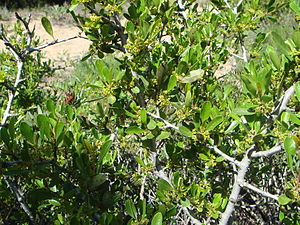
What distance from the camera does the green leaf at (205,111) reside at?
1158 millimetres

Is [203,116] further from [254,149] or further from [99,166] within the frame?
[99,166]

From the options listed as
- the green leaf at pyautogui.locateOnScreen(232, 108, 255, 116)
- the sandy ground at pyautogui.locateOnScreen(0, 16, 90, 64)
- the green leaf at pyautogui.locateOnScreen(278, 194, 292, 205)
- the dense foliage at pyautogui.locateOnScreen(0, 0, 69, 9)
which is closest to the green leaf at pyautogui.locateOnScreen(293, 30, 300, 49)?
the green leaf at pyautogui.locateOnScreen(232, 108, 255, 116)

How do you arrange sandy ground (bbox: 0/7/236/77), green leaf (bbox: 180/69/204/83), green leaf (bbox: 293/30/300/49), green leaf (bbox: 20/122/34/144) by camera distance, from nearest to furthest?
green leaf (bbox: 20/122/34/144) < green leaf (bbox: 293/30/300/49) < green leaf (bbox: 180/69/204/83) < sandy ground (bbox: 0/7/236/77)

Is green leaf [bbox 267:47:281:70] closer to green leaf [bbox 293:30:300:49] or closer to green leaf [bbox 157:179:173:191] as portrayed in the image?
green leaf [bbox 293:30:300:49]

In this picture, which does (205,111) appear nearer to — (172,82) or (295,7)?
(172,82)

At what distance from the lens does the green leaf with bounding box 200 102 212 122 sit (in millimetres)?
1158

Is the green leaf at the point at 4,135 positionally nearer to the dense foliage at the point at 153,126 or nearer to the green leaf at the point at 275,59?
the dense foliage at the point at 153,126

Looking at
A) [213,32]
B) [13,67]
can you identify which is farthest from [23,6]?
[213,32]

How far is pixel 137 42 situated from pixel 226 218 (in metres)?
0.76

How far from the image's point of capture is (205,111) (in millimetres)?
1169

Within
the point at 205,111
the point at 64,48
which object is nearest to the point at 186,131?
the point at 205,111

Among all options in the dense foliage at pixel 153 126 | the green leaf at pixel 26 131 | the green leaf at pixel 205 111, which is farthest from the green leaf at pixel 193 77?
the green leaf at pixel 26 131

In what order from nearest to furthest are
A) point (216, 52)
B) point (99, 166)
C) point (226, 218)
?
point (99, 166), point (226, 218), point (216, 52)

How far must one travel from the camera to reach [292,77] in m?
1.19
